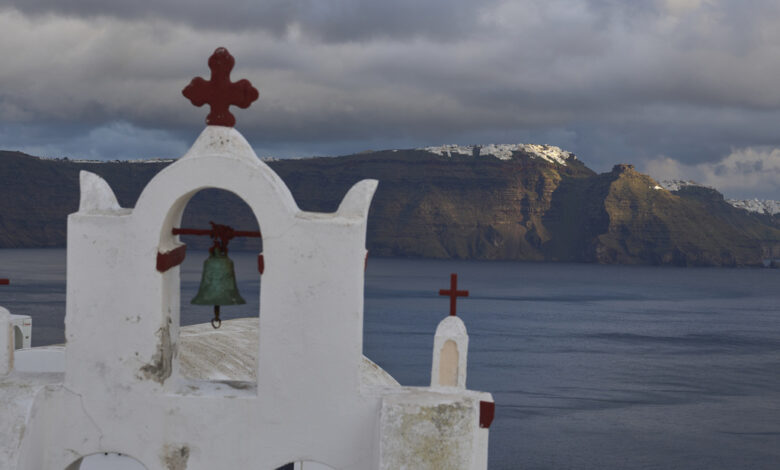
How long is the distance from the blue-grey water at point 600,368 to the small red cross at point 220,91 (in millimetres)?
46793

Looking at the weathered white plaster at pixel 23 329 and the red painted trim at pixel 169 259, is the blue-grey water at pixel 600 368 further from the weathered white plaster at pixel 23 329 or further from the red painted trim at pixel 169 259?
the red painted trim at pixel 169 259

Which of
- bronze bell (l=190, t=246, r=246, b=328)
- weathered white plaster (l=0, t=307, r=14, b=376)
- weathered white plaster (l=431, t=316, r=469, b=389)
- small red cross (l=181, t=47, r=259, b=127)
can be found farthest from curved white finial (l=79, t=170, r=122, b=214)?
weathered white plaster (l=431, t=316, r=469, b=389)

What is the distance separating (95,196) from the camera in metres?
8.91

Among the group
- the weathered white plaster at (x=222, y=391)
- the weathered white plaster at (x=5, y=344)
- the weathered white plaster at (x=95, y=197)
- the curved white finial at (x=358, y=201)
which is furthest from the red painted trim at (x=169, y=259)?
the weathered white plaster at (x=5, y=344)

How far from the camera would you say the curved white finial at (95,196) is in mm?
8836

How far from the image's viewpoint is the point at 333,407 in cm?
843

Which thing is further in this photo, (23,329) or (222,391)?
(23,329)

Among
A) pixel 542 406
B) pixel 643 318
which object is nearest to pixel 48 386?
pixel 542 406

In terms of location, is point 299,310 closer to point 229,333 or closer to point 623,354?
point 229,333

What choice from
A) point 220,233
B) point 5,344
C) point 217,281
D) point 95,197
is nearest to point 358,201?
point 220,233

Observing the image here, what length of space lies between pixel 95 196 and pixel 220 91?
1857 mm

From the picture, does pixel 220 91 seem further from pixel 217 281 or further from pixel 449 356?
pixel 449 356

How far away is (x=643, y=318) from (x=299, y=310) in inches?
5678

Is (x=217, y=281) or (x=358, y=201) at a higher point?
(x=358, y=201)
